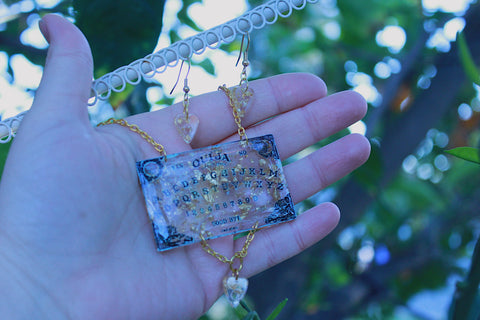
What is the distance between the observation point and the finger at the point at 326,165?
0.83 metres

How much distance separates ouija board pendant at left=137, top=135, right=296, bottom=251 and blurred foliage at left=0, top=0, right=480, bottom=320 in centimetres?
24

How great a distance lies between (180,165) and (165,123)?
0.34ft

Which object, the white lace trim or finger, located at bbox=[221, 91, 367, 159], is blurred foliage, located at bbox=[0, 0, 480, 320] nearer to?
the white lace trim

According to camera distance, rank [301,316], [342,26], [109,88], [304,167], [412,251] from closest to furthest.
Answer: [109,88]
[304,167]
[342,26]
[301,316]
[412,251]

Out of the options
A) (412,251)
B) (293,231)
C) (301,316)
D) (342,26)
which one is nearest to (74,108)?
(293,231)

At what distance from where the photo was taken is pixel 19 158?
2.09 ft

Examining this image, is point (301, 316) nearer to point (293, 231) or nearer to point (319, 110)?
point (293, 231)

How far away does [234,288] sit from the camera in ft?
2.38

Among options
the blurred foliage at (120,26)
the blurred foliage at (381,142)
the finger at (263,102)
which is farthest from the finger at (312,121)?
the blurred foliage at (120,26)

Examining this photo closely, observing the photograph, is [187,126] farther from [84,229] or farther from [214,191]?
[84,229]

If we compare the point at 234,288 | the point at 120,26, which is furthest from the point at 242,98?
the point at 234,288

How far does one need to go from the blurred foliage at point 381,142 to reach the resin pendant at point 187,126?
6.2 inches

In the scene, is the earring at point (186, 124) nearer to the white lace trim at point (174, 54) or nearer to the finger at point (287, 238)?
the white lace trim at point (174, 54)

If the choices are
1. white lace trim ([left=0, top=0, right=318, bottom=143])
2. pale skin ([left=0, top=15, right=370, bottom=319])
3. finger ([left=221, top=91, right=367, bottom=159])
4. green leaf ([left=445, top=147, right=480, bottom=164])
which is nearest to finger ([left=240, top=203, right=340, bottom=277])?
pale skin ([left=0, top=15, right=370, bottom=319])
